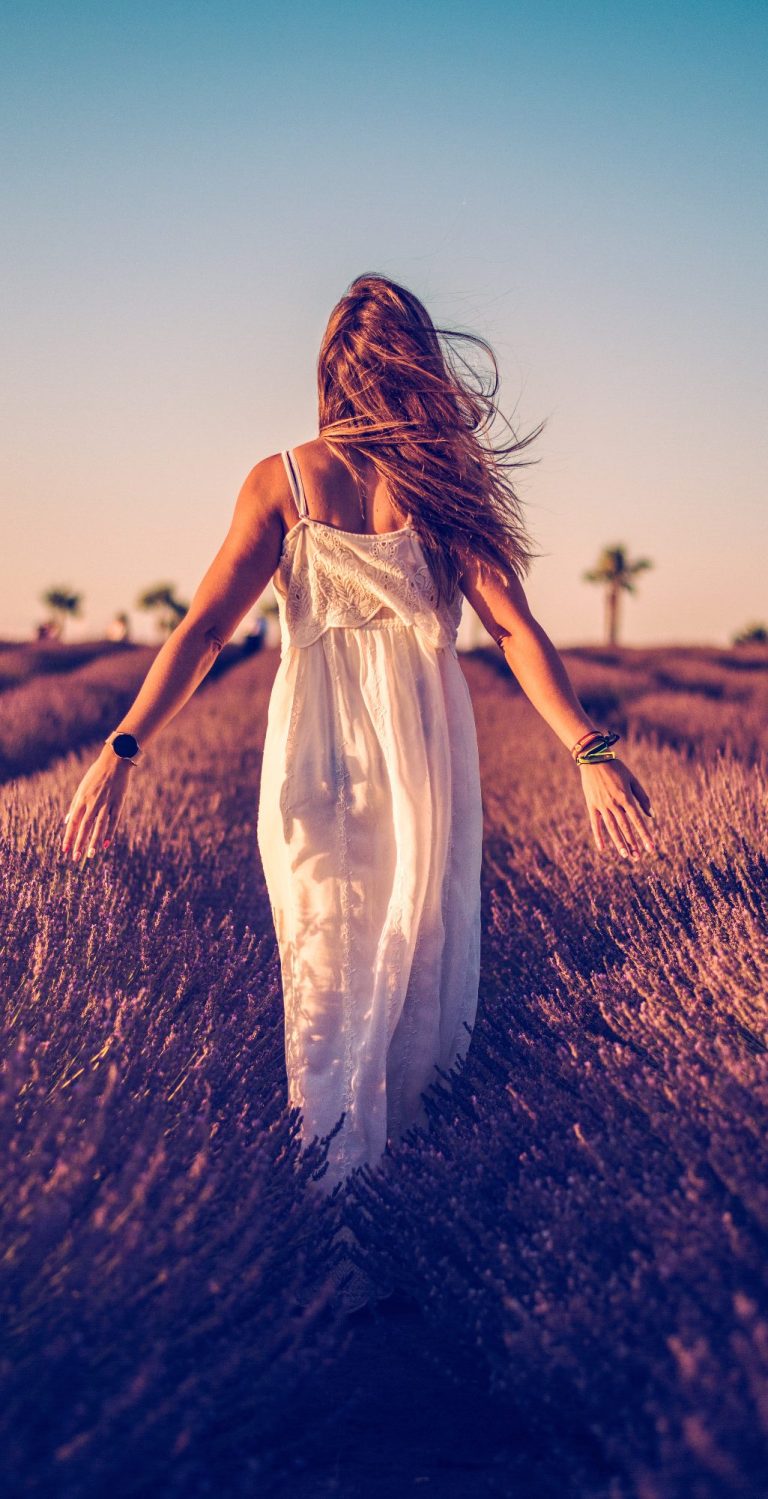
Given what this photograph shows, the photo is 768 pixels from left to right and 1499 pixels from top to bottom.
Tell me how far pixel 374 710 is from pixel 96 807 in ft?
1.97

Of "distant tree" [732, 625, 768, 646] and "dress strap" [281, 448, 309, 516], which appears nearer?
"dress strap" [281, 448, 309, 516]

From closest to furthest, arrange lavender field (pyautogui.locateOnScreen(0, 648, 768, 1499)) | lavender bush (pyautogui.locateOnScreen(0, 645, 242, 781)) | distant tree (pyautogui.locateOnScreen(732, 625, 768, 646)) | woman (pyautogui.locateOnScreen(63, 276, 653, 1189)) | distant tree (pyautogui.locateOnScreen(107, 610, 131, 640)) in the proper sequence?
lavender field (pyautogui.locateOnScreen(0, 648, 768, 1499)) < woman (pyautogui.locateOnScreen(63, 276, 653, 1189)) < lavender bush (pyautogui.locateOnScreen(0, 645, 242, 781)) < distant tree (pyautogui.locateOnScreen(107, 610, 131, 640)) < distant tree (pyautogui.locateOnScreen(732, 625, 768, 646))

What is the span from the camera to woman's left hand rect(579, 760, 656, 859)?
2596 mm

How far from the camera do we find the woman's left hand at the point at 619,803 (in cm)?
260

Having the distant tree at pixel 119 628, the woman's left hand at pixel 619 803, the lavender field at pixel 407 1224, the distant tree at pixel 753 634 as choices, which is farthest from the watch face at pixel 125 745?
the distant tree at pixel 753 634

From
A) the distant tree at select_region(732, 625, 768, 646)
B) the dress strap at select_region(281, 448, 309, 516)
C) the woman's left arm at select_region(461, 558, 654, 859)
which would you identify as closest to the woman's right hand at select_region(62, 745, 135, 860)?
the dress strap at select_region(281, 448, 309, 516)

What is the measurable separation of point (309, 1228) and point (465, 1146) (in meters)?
0.31

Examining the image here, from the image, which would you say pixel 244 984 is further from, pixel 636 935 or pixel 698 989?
pixel 698 989

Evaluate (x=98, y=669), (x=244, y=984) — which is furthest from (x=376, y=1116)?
(x=98, y=669)

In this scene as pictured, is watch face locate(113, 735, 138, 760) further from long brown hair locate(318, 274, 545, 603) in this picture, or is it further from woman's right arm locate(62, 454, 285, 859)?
long brown hair locate(318, 274, 545, 603)

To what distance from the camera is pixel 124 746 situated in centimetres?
255

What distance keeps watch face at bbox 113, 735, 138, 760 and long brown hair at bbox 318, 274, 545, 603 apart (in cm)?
71

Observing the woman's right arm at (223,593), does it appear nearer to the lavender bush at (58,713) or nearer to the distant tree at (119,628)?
the lavender bush at (58,713)

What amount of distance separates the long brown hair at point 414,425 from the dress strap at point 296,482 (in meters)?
0.12
